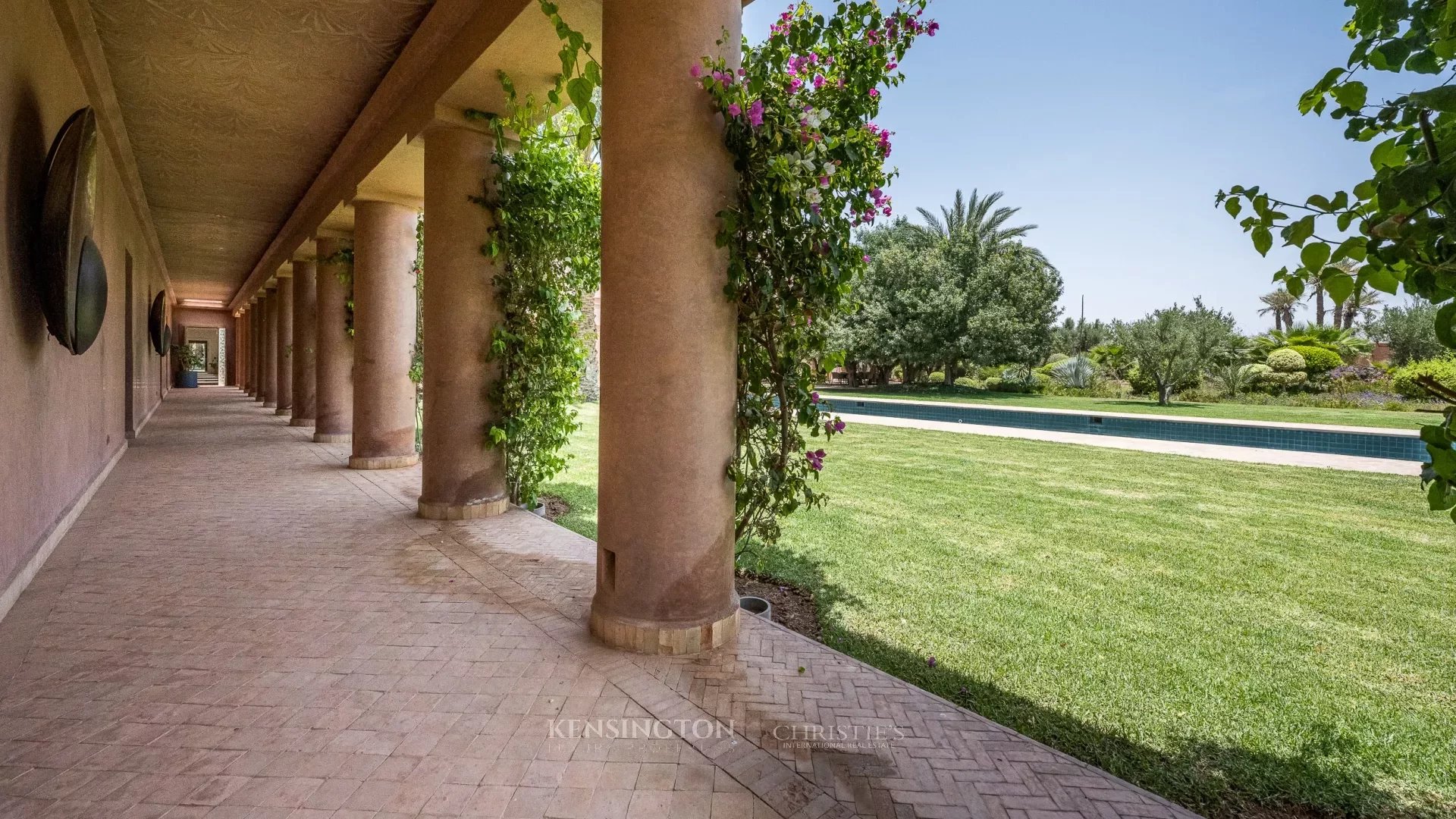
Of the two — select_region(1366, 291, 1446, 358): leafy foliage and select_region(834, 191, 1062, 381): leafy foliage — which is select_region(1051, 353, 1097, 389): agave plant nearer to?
select_region(834, 191, 1062, 381): leafy foliage

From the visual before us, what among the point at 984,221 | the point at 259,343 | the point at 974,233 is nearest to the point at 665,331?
the point at 259,343

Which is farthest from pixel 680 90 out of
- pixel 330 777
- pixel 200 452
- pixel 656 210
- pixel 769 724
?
pixel 200 452

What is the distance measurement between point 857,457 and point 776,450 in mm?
6797

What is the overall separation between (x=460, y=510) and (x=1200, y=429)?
13.6 m

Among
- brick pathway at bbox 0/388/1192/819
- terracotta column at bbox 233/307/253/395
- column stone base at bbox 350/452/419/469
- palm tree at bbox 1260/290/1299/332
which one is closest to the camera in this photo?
brick pathway at bbox 0/388/1192/819

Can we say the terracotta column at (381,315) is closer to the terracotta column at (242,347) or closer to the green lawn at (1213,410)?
the green lawn at (1213,410)

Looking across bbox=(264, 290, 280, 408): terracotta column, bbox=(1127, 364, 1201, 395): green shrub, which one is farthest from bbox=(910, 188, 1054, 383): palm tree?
bbox=(264, 290, 280, 408): terracotta column

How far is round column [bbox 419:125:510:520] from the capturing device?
5535 mm

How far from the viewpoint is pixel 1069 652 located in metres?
3.51

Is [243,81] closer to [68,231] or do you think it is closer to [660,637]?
[68,231]

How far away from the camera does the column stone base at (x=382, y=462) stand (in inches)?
328

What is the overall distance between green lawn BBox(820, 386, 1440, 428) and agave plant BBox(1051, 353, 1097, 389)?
1.66 m

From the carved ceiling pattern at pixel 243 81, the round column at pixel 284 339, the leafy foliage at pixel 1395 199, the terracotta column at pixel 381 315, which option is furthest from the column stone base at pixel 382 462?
the leafy foliage at pixel 1395 199

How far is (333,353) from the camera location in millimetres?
10328
